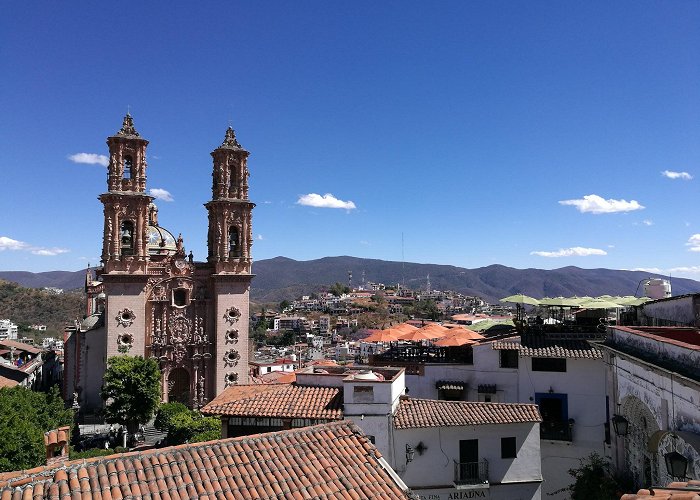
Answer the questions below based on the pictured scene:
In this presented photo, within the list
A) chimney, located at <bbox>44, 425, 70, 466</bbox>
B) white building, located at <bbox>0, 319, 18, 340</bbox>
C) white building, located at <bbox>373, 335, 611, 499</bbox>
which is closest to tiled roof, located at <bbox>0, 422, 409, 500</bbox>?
chimney, located at <bbox>44, 425, 70, 466</bbox>

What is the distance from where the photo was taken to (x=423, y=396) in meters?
19.4

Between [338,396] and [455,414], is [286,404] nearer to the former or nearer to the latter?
[338,396]

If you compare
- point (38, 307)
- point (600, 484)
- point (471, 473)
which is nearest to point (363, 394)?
point (471, 473)

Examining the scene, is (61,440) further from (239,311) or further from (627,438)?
(239,311)

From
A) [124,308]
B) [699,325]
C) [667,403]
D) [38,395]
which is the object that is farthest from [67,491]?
[124,308]

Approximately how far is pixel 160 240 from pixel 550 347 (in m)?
30.7

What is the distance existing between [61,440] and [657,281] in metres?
23.7

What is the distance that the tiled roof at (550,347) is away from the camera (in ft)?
56.9

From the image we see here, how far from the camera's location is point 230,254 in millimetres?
36469

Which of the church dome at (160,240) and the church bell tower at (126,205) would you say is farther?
the church dome at (160,240)

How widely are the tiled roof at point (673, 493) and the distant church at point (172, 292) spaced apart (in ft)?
106

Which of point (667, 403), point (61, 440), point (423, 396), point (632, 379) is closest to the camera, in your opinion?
point (61, 440)

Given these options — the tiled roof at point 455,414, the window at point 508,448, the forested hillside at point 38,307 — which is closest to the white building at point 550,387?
the tiled roof at point 455,414

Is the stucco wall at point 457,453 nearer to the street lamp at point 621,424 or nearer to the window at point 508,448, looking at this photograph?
the window at point 508,448
